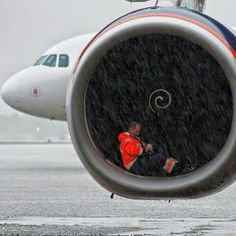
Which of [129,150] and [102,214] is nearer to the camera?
[129,150]

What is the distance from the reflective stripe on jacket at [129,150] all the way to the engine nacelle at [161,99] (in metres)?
0.05

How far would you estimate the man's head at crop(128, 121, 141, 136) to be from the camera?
5.08 metres

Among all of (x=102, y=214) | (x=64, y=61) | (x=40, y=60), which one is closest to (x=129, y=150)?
(x=102, y=214)

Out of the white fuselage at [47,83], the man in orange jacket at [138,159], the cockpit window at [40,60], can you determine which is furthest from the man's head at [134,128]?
the cockpit window at [40,60]

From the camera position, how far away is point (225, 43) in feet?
15.4

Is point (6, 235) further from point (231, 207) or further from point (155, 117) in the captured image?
point (231, 207)

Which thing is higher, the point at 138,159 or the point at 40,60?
the point at 138,159

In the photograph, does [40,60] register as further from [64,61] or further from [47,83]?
[47,83]

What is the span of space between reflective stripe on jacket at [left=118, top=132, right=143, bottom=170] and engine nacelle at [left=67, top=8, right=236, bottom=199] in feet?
0.17

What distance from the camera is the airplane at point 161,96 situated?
185 inches

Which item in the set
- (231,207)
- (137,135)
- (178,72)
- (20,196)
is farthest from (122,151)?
(20,196)

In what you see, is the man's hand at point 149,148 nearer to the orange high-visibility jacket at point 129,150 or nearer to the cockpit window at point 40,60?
the orange high-visibility jacket at point 129,150

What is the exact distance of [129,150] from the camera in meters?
4.97

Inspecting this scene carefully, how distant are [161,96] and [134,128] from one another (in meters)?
0.28
